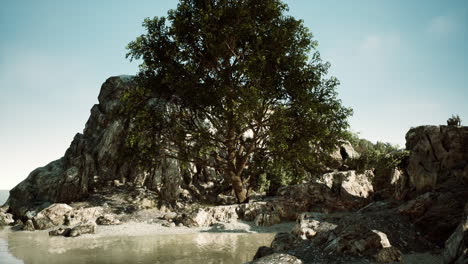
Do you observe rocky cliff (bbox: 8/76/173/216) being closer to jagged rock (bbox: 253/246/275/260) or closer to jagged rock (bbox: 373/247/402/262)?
jagged rock (bbox: 253/246/275/260)

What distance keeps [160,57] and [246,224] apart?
16.1m

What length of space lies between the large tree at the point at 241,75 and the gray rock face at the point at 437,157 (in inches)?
297

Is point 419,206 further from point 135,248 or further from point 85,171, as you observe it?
point 85,171

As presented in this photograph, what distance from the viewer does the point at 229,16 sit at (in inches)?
896

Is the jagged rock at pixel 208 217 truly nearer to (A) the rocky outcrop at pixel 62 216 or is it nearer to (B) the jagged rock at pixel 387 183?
(A) the rocky outcrop at pixel 62 216

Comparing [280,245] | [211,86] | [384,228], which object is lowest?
[280,245]

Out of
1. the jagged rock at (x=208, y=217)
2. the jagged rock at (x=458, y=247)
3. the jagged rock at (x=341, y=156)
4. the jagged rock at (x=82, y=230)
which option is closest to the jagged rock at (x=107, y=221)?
the jagged rock at (x=82, y=230)

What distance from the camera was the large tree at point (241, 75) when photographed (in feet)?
73.4

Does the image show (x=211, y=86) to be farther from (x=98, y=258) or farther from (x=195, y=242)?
(x=98, y=258)

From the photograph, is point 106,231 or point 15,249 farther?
point 106,231

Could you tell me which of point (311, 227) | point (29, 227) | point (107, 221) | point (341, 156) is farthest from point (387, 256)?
point (341, 156)

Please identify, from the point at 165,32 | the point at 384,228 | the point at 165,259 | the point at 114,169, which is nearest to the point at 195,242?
the point at 165,259

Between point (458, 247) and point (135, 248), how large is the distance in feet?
48.2

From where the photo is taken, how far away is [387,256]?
9.70 meters
